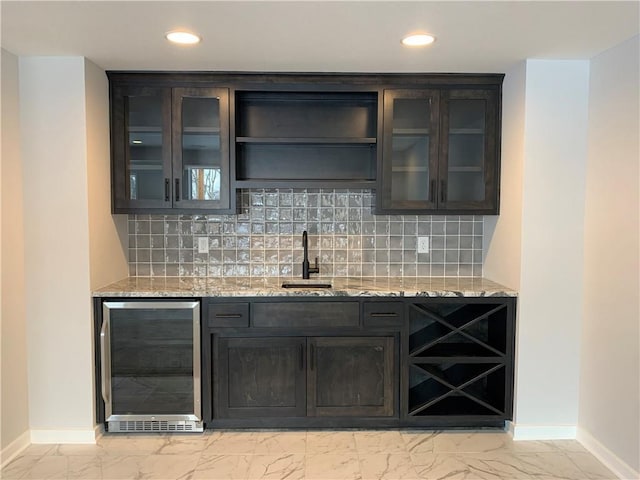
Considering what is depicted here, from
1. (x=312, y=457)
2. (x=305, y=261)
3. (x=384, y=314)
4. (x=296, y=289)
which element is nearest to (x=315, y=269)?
(x=305, y=261)

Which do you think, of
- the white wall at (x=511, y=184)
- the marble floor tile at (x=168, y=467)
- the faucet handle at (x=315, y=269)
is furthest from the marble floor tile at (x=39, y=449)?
the white wall at (x=511, y=184)

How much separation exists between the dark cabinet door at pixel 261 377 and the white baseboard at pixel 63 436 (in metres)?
0.78

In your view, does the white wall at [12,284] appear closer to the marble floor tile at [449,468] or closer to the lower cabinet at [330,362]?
the lower cabinet at [330,362]

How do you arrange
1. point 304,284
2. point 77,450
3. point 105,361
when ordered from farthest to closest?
point 304,284
point 105,361
point 77,450

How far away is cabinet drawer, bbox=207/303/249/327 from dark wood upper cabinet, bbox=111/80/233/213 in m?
0.66

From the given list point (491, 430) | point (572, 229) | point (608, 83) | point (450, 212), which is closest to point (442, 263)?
point (450, 212)

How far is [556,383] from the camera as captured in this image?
2.82 m

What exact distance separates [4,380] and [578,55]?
3.73m

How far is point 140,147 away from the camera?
9.92 ft

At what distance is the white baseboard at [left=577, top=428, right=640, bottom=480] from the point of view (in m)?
2.35

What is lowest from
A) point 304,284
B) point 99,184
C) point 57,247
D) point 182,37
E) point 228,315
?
point 228,315

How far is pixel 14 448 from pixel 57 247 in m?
1.16

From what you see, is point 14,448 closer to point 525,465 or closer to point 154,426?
point 154,426

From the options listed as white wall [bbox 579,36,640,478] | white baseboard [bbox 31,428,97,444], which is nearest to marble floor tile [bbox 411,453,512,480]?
white wall [bbox 579,36,640,478]
